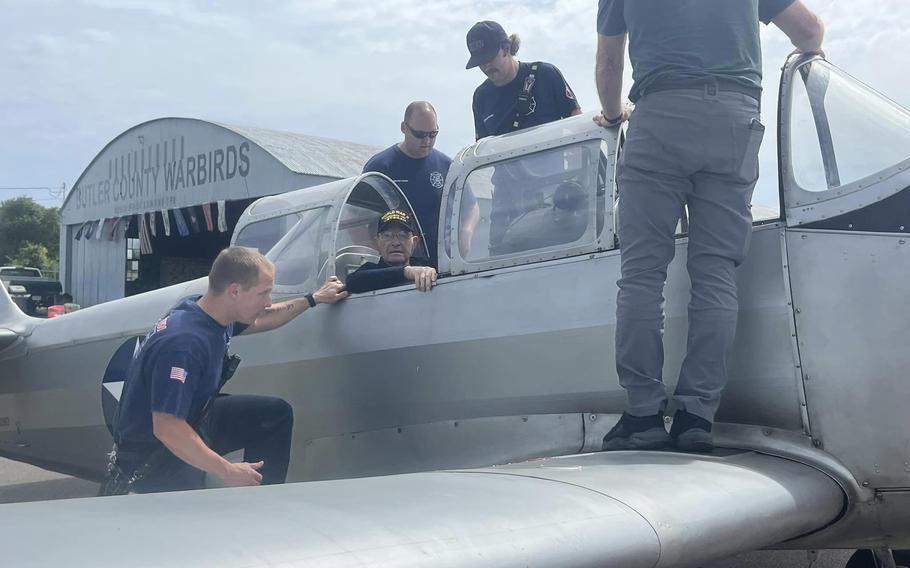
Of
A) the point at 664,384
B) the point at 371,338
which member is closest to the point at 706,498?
the point at 664,384

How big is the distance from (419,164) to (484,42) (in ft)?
2.69

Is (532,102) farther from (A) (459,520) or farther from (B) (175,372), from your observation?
(A) (459,520)

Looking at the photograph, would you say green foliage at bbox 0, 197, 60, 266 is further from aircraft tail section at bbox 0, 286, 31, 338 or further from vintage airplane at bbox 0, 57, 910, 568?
vintage airplane at bbox 0, 57, 910, 568

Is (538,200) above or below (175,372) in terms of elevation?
above

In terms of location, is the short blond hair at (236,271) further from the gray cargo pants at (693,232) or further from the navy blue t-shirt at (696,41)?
the navy blue t-shirt at (696,41)

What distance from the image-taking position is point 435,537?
69.5 inches

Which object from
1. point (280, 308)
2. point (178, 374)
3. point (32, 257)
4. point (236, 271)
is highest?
point (32, 257)

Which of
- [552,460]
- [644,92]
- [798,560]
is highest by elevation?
[644,92]

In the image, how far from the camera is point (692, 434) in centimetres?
284

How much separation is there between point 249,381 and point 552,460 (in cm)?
212

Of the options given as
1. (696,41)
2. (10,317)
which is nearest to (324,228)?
(696,41)

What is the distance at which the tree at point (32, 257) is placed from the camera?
64938 millimetres

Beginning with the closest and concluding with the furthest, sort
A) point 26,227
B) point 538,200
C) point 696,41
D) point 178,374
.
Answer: point 696,41
point 178,374
point 538,200
point 26,227

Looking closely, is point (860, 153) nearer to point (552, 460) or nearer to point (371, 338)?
point (552, 460)
